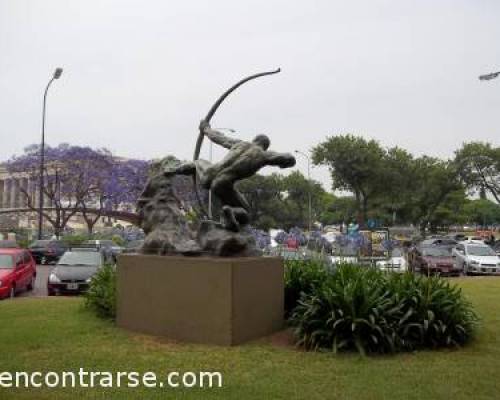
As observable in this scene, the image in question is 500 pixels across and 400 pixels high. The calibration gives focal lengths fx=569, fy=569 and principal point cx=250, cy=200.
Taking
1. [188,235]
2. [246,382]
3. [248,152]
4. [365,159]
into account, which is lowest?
[246,382]

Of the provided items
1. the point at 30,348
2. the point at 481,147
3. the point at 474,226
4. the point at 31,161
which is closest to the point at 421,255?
the point at 30,348

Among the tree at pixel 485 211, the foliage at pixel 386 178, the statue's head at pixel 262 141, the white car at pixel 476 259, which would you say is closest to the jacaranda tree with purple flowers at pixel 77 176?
the foliage at pixel 386 178

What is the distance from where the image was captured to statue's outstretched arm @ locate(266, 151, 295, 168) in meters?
8.25

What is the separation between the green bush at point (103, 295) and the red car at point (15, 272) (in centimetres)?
376

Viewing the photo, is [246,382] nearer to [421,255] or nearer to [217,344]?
[217,344]

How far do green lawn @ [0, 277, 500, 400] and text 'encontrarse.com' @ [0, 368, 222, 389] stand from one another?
0.48 ft

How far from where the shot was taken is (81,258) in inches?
595

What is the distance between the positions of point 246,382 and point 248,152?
3.56 meters

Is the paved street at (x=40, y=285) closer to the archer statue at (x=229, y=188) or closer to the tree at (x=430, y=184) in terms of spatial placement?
the archer statue at (x=229, y=188)

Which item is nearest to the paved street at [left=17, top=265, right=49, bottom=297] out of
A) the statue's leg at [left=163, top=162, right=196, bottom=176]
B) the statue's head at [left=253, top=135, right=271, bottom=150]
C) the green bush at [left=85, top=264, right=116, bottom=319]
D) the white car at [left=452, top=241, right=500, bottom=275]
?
the green bush at [left=85, top=264, right=116, bottom=319]

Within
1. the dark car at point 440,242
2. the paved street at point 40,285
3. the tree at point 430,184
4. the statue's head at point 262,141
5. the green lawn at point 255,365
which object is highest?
the tree at point 430,184

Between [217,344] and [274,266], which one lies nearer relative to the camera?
[217,344]

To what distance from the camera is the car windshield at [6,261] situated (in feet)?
46.7

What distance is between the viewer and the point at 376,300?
299 inches
